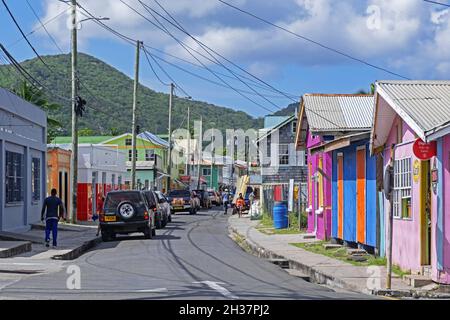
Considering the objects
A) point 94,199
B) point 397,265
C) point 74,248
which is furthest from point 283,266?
point 94,199

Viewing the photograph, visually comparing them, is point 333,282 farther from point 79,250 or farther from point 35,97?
point 35,97

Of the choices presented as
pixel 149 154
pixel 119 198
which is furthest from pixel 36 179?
pixel 149 154

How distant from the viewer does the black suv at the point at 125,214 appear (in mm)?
29234

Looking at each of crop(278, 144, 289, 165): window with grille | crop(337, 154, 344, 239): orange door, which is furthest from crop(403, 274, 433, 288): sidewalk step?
crop(278, 144, 289, 165): window with grille

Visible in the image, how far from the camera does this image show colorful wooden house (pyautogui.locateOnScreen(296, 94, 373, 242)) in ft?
90.9

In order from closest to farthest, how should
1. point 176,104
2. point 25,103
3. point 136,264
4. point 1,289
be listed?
1. point 1,289
2. point 136,264
3. point 25,103
4. point 176,104

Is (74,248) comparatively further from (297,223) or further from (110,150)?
(110,150)

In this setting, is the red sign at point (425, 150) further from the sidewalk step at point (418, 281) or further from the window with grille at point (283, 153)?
the window with grille at point (283, 153)

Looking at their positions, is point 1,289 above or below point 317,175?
below

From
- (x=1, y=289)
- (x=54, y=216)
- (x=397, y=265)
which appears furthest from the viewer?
(x=54, y=216)

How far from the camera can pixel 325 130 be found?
1082 inches

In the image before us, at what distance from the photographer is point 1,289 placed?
47.2ft

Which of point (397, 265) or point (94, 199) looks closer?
point (397, 265)
